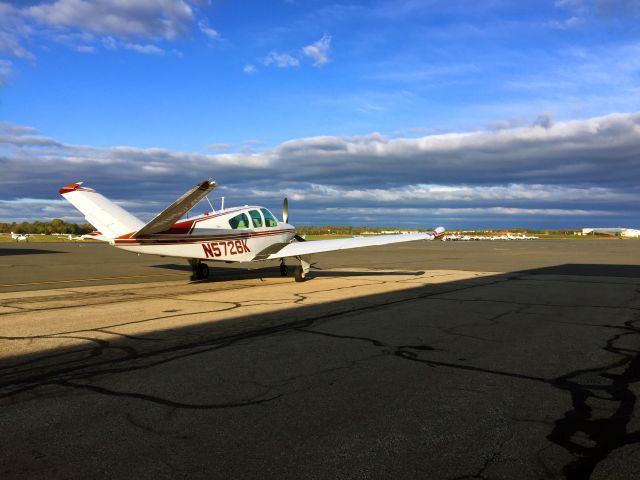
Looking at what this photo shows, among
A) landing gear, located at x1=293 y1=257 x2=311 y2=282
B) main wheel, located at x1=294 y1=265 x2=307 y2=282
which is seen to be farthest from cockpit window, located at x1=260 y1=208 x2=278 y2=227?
main wheel, located at x1=294 y1=265 x2=307 y2=282

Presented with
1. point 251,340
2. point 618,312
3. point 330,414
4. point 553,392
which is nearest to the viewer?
point 330,414

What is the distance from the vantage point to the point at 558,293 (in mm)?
14758

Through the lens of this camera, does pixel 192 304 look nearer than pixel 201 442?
No

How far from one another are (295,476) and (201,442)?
98cm

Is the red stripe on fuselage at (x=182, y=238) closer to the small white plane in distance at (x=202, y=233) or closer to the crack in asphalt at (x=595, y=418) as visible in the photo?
the small white plane in distance at (x=202, y=233)

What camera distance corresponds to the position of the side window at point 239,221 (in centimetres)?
1744

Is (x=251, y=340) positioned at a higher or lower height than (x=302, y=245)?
lower

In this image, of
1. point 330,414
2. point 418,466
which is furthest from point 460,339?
point 418,466

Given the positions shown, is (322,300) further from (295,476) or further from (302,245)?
(295,476)

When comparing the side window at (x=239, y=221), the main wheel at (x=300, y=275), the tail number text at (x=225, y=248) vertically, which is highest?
the side window at (x=239, y=221)

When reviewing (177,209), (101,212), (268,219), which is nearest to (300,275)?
(268,219)

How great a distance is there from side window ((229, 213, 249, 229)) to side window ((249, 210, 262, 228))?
0.28 m

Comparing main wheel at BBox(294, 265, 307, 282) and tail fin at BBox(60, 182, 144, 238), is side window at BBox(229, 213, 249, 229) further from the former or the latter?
tail fin at BBox(60, 182, 144, 238)

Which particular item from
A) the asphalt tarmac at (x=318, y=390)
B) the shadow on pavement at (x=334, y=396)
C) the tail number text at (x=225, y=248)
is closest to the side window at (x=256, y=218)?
the tail number text at (x=225, y=248)
